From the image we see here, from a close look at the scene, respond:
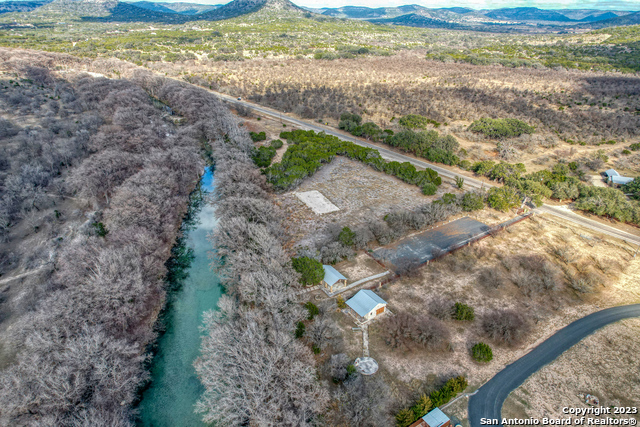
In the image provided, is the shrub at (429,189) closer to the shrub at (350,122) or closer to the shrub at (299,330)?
the shrub at (350,122)

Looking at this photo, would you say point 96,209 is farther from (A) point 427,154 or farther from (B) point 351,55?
(B) point 351,55

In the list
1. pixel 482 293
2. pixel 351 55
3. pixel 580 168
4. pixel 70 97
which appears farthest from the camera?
pixel 351 55

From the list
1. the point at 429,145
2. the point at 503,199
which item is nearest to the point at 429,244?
the point at 503,199

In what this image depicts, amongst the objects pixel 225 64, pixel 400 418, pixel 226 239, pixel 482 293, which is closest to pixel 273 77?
pixel 225 64

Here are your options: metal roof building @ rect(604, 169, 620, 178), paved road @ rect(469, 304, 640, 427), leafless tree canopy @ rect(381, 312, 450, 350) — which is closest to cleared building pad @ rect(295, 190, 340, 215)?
leafless tree canopy @ rect(381, 312, 450, 350)

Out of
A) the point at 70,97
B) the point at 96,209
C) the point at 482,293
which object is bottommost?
the point at 482,293

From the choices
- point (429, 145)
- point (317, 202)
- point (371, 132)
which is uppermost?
point (371, 132)

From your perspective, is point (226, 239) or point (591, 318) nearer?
point (591, 318)

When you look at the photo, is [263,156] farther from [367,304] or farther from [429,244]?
[367,304]

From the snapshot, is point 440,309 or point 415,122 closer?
point 440,309
